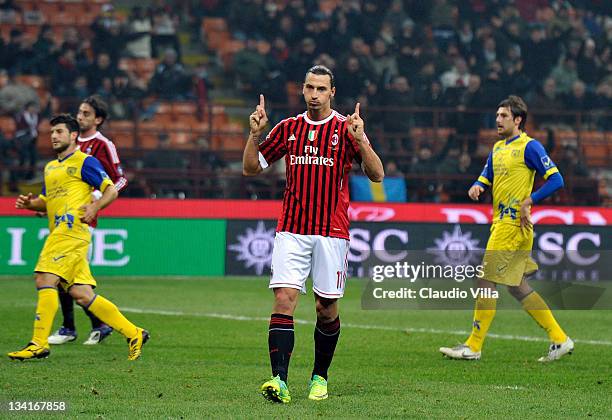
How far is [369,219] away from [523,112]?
30.3 feet

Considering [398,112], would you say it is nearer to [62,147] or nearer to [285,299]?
[62,147]

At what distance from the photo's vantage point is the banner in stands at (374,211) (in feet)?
60.8

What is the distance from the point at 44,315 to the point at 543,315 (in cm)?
Result: 413

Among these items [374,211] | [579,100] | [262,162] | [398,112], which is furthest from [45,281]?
[579,100]

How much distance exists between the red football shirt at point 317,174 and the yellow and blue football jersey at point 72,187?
102 inches

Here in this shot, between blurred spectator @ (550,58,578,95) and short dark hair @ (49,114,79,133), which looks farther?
blurred spectator @ (550,58,578,95)

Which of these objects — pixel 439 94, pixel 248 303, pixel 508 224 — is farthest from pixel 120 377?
pixel 439 94

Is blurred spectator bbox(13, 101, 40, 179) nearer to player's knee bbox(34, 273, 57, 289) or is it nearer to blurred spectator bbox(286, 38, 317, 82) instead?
blurred spectator bbox(286, 38, 317, 82)

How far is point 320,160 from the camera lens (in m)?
7.11

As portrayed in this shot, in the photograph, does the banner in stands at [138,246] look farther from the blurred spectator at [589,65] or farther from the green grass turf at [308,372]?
the blurred spectator at [589,65]

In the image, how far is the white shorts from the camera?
7.04 m

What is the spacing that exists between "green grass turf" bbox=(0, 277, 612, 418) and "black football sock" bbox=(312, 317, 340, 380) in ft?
0.66

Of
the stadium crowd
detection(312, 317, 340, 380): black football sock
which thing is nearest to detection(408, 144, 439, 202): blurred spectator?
the stadium crowd

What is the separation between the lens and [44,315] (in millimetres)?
9078
